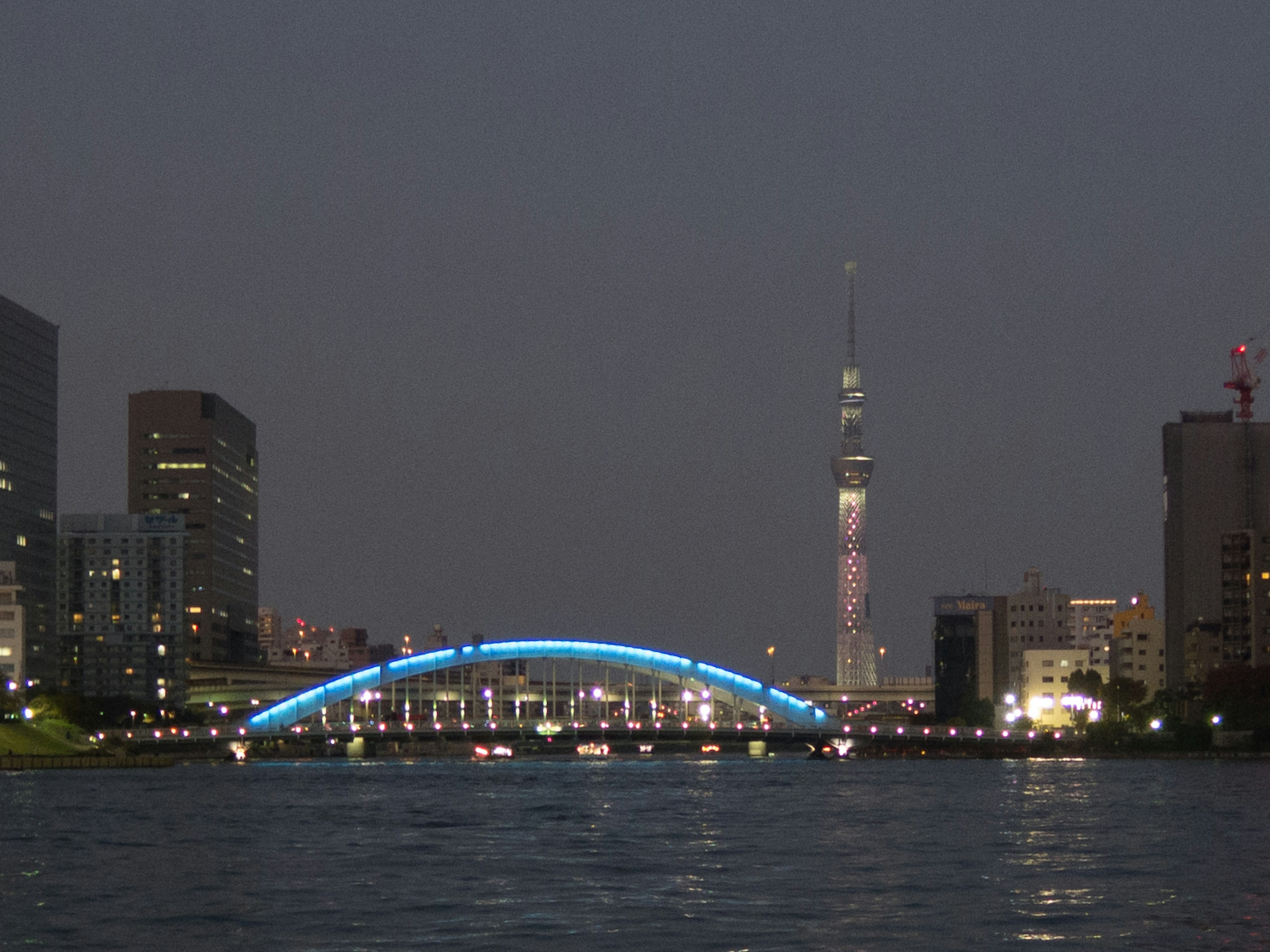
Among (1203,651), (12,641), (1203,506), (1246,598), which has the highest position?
(1203,506)

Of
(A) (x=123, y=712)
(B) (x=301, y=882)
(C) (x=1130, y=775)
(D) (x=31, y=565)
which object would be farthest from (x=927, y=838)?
(D) (x=31, y=565)

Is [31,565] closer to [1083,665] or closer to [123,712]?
[123,712]

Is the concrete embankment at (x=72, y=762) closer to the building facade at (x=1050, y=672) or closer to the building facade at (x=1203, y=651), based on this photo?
the building facade at (x=1203, y=651)

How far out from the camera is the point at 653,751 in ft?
572

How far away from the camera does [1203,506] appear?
17550 cm

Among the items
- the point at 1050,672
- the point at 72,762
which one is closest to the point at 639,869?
the point at 72,762

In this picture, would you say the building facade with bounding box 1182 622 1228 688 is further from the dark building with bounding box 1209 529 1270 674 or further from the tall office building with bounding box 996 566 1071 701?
the tall office building with bounding box 996 566 1071 701

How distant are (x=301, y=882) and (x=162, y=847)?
11030mm

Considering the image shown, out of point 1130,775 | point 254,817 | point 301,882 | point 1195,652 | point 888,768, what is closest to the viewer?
point 301,882

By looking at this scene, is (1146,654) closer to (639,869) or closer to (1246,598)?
(1246,598)

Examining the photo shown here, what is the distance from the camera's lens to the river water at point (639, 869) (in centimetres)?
3397

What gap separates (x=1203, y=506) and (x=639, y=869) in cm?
13823

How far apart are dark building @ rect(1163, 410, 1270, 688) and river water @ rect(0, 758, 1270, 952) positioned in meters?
87.4

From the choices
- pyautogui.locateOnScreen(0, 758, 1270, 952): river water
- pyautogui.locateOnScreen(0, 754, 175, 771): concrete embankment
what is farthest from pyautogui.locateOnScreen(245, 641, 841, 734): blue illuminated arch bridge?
pyautogui.locateOnScreen(0, 758, 1270, 952): river water
